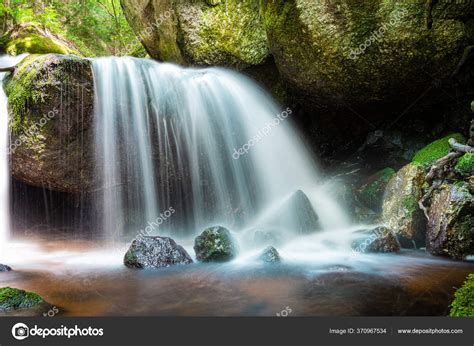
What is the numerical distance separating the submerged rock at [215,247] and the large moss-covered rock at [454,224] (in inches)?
110

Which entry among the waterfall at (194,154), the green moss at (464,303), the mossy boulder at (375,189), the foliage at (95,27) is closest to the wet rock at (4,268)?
the waterfall at (194,154)

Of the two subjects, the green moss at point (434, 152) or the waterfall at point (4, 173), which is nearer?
the green moss at point (434, 152)

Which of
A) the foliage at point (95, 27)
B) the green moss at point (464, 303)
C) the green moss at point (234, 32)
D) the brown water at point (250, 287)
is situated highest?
the foliage at point (95, 27)

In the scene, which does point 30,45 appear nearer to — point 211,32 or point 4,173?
point 4,173

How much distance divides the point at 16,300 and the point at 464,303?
3853 millimetres

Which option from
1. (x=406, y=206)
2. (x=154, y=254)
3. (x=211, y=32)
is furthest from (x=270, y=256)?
(x=211, y=32)

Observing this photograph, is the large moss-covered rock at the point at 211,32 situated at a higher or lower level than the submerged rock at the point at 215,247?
higher

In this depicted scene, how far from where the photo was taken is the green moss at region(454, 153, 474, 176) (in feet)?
18.5

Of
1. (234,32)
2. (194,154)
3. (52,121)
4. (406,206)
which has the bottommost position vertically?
(406,206)

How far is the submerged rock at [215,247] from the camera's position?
18.4ft

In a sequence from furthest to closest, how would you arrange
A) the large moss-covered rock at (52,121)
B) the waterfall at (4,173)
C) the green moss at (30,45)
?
1. the green moss at (30,45)
2. the waterfall at (4,173)
3. the large moss-covered rock at (52,121)

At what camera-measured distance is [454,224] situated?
17.1 ft

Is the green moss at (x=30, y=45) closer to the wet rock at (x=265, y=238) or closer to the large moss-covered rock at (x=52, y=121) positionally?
the large moss-covered rock at (x=52, y=121)

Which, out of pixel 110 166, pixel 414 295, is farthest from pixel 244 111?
pixel 414 295
